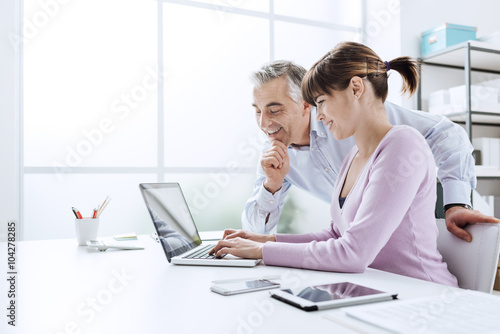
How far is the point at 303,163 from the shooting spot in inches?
72.1

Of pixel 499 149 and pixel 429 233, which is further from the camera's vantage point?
pixel 499 149

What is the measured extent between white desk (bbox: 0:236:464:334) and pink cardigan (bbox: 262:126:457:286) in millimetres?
39

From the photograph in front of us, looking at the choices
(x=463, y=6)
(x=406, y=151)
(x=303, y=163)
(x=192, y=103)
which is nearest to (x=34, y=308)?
(x=406, y=151)

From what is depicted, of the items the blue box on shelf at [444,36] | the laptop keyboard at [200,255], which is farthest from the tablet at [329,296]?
the blue box on shelf at [444,36]

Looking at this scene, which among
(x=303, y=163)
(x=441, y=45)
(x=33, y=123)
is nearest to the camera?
(x=303, y=163)

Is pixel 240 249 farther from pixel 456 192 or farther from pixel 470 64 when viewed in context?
pixel 470 64

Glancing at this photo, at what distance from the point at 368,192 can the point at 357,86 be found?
326 millimetres

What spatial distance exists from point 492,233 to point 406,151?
1.01ft

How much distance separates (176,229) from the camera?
1.26 m

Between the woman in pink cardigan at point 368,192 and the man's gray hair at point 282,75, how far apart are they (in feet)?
1.42

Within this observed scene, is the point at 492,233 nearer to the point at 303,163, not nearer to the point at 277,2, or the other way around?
the point at 303,163

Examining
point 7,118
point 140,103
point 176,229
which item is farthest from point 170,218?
point 140,103

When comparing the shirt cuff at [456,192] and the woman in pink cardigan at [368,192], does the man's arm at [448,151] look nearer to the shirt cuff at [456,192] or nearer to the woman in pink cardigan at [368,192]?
the shirt cuff at [456,192]

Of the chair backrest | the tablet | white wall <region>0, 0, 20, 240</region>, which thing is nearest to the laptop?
the tablet
